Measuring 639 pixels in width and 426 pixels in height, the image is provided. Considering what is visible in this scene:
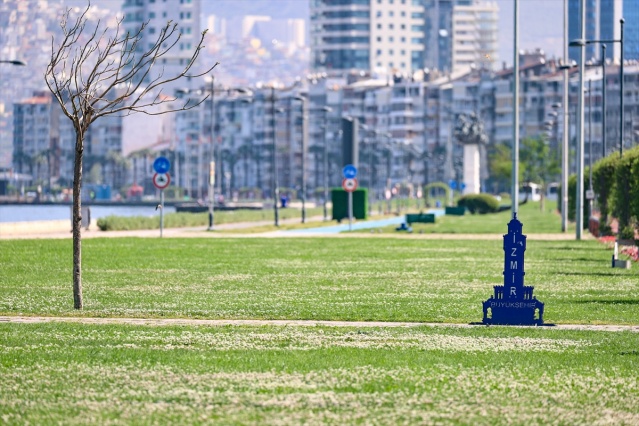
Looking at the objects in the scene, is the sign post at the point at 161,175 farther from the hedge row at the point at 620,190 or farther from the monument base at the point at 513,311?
the monument base at the point at 513,311

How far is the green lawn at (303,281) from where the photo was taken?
25.8m

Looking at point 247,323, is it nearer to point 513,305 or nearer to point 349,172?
point 513,305

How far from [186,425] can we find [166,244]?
41.1m

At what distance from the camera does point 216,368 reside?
17.3 meters

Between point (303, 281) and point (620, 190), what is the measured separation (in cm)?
2920

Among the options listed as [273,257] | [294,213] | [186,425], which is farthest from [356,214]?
[186,425]

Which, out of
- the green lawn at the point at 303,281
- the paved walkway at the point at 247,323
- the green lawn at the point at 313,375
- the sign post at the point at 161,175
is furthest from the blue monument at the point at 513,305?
the sign post at the point at 161,175

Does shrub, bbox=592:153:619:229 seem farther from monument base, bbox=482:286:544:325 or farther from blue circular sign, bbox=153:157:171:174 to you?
monument base, bbox=482:286:544:325

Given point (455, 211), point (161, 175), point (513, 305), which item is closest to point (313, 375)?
point (513, 305)

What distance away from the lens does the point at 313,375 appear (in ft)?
55.2

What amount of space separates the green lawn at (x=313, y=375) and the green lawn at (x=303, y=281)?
3.46 meters

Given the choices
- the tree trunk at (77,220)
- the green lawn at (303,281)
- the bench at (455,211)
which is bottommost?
the bench at (455,211)

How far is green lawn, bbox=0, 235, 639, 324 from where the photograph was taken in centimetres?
2583

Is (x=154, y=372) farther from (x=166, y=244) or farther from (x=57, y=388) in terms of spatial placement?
(x=166, y=244)
